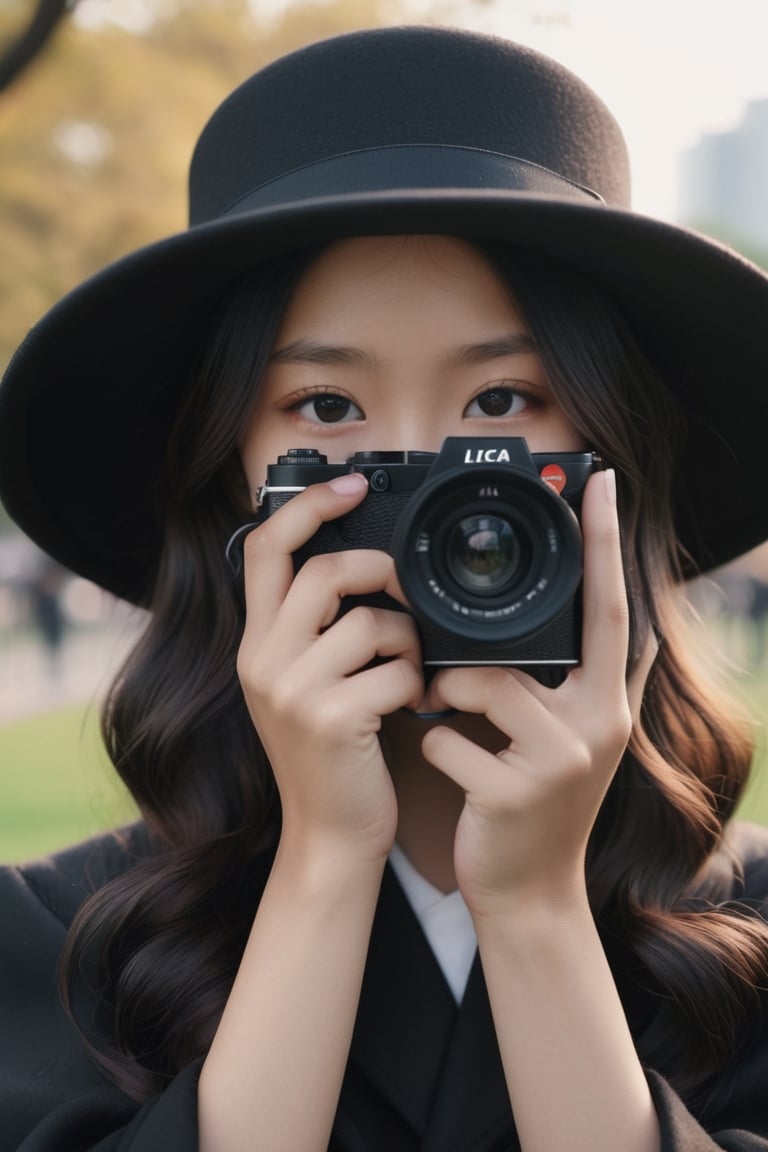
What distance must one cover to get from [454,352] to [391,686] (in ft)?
1.62

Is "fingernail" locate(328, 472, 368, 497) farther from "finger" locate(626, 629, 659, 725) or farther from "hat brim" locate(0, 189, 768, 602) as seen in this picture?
"finger" locate(626, 629, 659, 725)

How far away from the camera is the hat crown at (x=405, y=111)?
1.75 m

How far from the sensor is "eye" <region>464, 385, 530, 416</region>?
5.94 feet

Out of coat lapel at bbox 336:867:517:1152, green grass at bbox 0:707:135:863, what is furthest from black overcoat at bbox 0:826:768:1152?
green grass at bbox 0:707:135:863

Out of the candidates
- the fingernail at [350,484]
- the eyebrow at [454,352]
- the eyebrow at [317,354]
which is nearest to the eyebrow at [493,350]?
the eyebrow at [454,352]

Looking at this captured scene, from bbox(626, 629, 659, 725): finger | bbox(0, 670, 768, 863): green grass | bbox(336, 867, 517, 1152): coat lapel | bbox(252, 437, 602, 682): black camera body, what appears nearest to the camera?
bbox(252, 437, 602, 682): black camera body

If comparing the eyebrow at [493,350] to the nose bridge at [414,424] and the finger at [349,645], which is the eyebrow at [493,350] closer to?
the nose bridge at [414,424]

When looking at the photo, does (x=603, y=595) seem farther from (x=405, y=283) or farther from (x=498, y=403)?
(x=405, y=283)

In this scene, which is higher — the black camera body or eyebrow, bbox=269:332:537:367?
eyebrow, bbox=269:332:537:367

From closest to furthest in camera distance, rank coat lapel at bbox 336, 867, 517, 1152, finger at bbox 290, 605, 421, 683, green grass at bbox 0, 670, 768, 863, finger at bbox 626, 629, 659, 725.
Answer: finger at bbox 290, 605, 421, 683 < coat lapel at bbox 336, 867, 517, 1152 < finger at bbox 626, 629, 659, 725 < green grass at bbox 0, 670, 768, 863

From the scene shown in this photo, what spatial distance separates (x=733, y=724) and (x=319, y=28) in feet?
19.7

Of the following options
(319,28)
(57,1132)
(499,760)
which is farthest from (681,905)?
(319,28)

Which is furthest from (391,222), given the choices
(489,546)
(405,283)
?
(489,546)

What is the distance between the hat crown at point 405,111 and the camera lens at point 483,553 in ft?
1.61
